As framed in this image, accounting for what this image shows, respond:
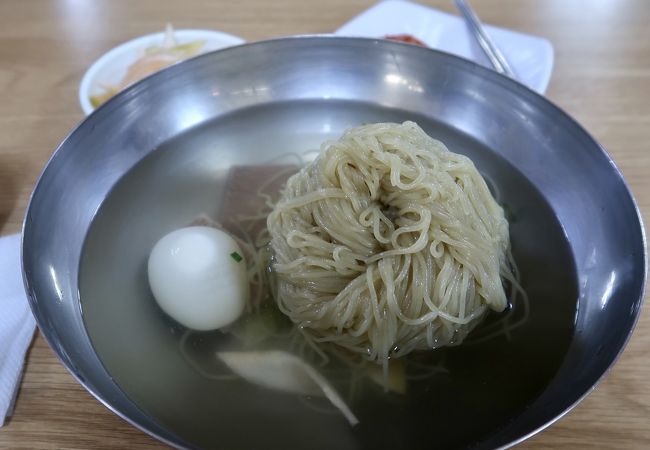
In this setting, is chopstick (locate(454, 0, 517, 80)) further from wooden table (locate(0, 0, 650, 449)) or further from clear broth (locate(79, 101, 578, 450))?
clear broth (locate(79, 101, 578, 450))

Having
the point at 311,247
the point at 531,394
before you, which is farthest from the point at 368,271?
the point at 531,394

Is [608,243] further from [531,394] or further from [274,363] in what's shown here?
[274,363]

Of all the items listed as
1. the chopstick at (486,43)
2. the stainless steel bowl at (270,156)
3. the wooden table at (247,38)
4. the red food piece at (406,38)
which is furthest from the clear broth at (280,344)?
the red food piece at (406,38)

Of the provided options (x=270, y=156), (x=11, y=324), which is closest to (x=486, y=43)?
(x=270, y=156)

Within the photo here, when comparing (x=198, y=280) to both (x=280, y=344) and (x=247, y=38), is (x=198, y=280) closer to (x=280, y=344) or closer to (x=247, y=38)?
(x=280, y=344)

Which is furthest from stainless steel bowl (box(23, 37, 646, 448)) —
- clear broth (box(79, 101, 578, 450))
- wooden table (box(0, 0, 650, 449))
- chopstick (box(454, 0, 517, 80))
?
chopstick (box(454, 0, 517, 80))
